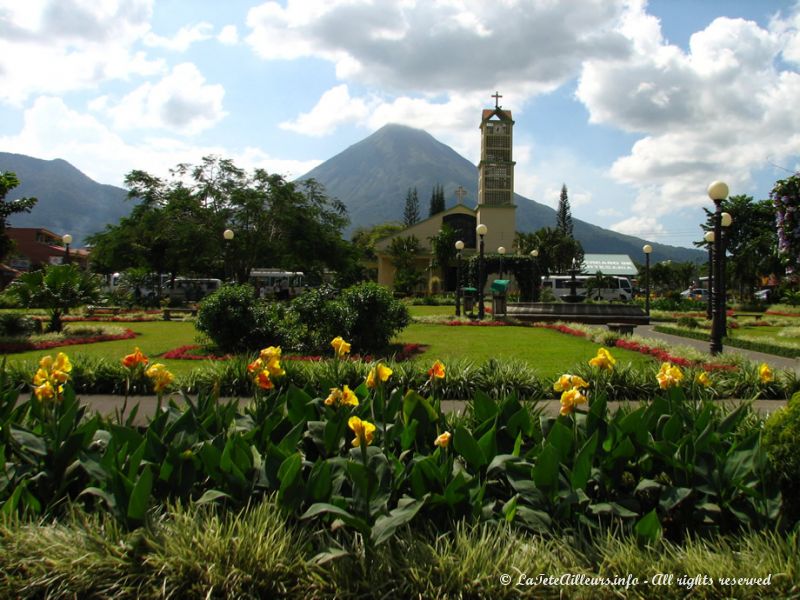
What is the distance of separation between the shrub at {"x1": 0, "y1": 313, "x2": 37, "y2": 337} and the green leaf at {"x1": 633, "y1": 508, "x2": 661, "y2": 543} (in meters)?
15.8

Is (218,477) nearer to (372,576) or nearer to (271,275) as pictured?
(372,576)

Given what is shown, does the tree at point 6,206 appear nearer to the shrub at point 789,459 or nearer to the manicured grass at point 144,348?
the manicured grass at point 144,348

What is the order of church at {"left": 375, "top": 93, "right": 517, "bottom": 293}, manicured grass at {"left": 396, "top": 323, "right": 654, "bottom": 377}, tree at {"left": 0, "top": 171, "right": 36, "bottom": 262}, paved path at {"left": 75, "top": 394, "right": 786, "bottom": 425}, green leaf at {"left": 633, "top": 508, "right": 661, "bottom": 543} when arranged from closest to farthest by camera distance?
green leaf at {"left": 633, "top": 508, "right": 661, "bottom": 543} < paved path at {"left": 75, "top": 394, "right": 786, "bottom": 425} < manicured grass at {"left": 396, "top": 323, "right": 654, "bottom": 377} < tree at {"left": 0, "top": 171, "right": 36, "bottom": 262} < church at {"left": 375, "top": 93, "right": 517, "bottom": 293}

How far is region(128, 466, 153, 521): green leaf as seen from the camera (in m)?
2.63

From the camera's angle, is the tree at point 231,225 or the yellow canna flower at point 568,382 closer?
the yellow canna flower at point 568,382

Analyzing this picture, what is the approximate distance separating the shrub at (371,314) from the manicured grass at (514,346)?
3.33 feet

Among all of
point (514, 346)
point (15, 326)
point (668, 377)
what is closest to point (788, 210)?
point (514, 346)

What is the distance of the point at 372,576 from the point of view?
8.21 ft

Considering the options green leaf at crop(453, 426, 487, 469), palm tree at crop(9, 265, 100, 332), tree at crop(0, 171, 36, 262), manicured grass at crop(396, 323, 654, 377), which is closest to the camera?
green leaf at crop(453, 426, 487, 469)

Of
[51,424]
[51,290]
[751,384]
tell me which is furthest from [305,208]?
[51,424]

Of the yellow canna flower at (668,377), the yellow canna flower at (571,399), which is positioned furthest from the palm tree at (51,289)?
the yellow canna flower at (668,377)

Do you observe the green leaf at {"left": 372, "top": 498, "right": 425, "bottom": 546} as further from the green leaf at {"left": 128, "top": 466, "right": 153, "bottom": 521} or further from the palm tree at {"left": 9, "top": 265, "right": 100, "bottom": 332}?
the palm tree at {"left": 9, "top": 265, "right": 100, "bottom": 332}

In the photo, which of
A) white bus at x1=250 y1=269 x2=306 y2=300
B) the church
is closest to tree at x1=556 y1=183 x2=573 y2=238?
the church

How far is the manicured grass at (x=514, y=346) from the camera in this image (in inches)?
408
